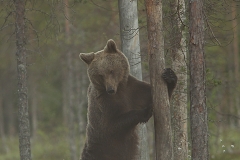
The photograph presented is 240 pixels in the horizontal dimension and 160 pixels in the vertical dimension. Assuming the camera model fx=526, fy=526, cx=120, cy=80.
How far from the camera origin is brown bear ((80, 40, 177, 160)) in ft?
23.9

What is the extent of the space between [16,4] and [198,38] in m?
4.16

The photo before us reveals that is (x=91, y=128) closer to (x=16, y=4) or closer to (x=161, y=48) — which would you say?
(x=161, y=48)

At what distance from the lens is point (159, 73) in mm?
6965

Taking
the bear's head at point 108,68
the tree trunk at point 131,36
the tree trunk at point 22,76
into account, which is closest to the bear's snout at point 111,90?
the bear's head at point 108,68

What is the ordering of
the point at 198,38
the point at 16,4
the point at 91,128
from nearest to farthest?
the point at 198,38 → the point at 91,128 → the point at 16,4

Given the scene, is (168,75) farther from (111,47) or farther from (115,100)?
(111,47)

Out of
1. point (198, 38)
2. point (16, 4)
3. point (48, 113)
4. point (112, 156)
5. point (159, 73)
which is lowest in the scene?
point (48, 113)

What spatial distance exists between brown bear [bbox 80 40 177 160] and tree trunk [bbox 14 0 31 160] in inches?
93.0

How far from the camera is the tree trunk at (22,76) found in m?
9.74

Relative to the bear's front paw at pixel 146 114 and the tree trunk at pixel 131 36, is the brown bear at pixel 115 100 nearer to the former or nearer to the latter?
the bear's front paw at pixel 146 114

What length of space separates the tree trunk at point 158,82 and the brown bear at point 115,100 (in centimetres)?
16

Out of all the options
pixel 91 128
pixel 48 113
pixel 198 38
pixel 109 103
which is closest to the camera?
pixel 198 38

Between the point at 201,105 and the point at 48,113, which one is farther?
the point at 48,113

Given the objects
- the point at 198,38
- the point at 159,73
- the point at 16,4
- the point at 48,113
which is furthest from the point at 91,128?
the point at 48,113
